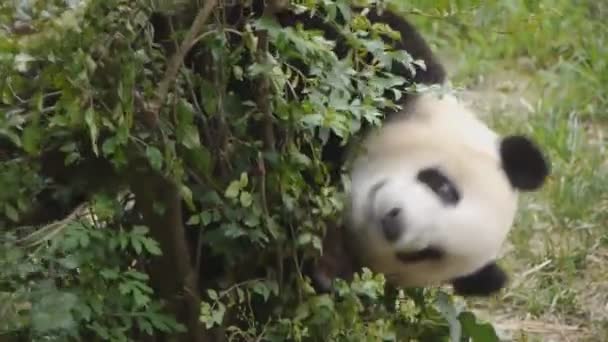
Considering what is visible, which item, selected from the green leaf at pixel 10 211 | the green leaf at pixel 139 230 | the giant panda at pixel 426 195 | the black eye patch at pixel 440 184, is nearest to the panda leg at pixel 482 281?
the giant panda at pixel 426 195

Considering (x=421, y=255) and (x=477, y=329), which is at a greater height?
(x=421, y=255)

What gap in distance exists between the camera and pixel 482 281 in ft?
10.2

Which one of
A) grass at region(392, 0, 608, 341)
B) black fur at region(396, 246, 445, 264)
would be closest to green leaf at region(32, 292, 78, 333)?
black fur at region(396, 246, 445, 264)

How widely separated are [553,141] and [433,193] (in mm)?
2029

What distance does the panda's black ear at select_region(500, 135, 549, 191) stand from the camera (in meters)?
2.99

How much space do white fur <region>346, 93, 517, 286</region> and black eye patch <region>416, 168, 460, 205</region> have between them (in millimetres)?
15

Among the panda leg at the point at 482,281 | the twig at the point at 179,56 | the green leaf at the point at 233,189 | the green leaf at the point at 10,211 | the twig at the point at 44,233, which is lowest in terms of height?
the panda leg at the point at 482,281

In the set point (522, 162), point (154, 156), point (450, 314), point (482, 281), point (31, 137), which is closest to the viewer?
point (31, 137)

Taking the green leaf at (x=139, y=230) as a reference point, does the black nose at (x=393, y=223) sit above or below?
below

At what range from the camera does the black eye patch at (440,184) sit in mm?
2863

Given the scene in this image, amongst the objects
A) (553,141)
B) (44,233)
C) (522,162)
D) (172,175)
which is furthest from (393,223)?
(553,141)

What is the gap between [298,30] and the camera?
2297 mm

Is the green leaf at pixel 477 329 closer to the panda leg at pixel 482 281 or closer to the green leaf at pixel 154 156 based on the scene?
the panda leg at pixel 482 281

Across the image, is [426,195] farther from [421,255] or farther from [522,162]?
[522,162]
